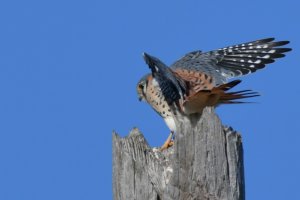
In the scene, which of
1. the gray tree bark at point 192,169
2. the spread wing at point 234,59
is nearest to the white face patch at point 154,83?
the spread wing at point 234,59

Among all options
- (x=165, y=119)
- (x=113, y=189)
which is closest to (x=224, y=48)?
(x=165, y=119)

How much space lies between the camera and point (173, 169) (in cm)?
343

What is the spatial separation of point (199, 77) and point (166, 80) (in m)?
0.33

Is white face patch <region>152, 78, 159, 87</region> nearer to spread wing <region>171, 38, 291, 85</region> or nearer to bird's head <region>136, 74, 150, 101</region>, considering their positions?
bird's head <region>136, 74, 150, 101</region>

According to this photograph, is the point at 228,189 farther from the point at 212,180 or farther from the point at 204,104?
the point at 204,104

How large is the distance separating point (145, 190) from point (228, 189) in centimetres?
40

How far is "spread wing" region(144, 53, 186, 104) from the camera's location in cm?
580

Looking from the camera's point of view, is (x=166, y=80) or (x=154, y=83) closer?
(x=166, y=80)

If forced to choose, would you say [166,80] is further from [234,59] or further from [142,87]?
[234,59]

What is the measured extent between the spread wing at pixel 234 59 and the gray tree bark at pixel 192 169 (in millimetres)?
Answer: 3340

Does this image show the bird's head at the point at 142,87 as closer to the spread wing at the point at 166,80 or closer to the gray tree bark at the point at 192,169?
the spread wing at the point at 166,80

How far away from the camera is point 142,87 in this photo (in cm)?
678

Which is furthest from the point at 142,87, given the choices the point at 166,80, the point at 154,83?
the point at 166,80

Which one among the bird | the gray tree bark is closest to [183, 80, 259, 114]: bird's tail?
the bird
